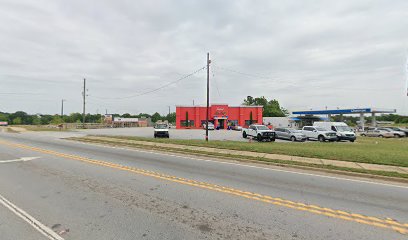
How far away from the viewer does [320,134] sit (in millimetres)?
25984

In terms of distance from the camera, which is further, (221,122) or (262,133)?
(221,122)

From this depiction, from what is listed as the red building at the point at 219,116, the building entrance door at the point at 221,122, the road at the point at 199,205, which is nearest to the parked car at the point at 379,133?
the red building at the point at 219,116

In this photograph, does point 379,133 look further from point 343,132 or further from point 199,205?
point 199,205

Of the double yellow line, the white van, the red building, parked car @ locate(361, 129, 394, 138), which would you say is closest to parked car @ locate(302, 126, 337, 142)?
the white van

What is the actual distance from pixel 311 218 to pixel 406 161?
918 cm

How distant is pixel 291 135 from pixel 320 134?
10.3ft

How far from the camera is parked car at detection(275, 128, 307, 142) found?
84.1ft

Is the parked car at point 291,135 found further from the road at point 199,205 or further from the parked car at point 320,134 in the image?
the road at point 199,205

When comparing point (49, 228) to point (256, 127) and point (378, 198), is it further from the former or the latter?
point (256, 127)

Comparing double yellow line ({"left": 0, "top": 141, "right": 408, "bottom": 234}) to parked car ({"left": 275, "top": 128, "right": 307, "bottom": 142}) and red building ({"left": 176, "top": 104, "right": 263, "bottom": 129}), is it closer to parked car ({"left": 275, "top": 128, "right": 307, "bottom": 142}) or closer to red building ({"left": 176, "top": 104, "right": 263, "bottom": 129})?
parked car ({"left": 275, "top": 128, "right": 307, "bottom": 142})

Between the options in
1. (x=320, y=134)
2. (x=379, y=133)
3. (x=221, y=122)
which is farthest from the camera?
(x=221, y=122)

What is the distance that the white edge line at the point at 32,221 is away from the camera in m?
3.99

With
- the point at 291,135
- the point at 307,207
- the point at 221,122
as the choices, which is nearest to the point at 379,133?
the point at 291,135

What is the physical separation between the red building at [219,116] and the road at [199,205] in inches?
1988
